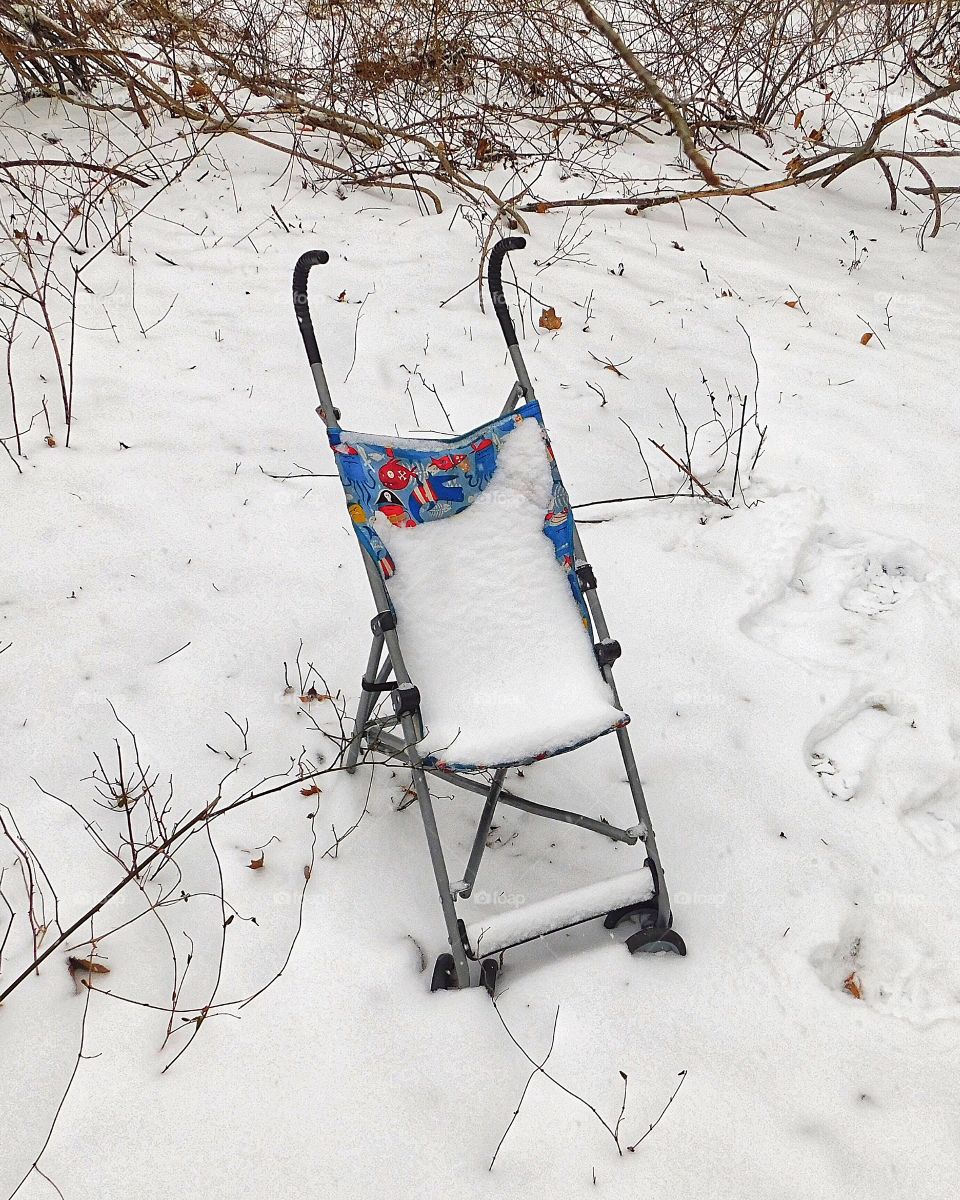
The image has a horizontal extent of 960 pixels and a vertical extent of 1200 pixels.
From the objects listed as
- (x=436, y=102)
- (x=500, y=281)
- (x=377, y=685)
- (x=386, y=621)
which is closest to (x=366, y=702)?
(x=377, y=685)

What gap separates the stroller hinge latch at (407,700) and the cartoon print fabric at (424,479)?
37cm

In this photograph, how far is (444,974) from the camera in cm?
220

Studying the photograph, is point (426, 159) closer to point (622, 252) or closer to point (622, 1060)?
point (622, 252)

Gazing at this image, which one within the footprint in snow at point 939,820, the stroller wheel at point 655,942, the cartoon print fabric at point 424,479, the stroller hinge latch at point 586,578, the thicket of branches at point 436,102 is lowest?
the footprint in snow at point 939,820

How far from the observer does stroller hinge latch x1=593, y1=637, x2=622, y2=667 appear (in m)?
2.35

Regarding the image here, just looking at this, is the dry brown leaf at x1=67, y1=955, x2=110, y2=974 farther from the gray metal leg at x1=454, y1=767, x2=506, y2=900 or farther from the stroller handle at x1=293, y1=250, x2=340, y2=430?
the stroller handle at x1=293, y1=250, x2=340, y2=430

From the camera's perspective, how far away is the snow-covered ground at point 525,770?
6.58 ft

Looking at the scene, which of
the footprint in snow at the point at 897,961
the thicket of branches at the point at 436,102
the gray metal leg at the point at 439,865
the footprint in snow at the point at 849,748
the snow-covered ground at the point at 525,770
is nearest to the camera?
the snow-covered ground at the point at 525,770

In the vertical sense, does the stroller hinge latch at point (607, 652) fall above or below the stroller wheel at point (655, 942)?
above

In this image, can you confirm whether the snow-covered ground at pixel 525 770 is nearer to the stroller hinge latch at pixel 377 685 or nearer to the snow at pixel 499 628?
the stroller hinge latch at pixel 377 685

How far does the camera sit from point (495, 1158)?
194 centimetres

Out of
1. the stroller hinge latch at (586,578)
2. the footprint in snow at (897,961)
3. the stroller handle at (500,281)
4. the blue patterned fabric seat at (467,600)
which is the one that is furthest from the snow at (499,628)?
the footprint in snow at (897,961)

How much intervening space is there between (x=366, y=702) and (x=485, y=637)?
1.29 ft

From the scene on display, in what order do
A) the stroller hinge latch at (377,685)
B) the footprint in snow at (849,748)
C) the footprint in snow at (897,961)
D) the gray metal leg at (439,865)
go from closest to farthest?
the gray metal leg at (439,865)
the footprint in snow at (897,961)
the stroller hinge latch at (377,685)
the footprint in snow at (849,748)
